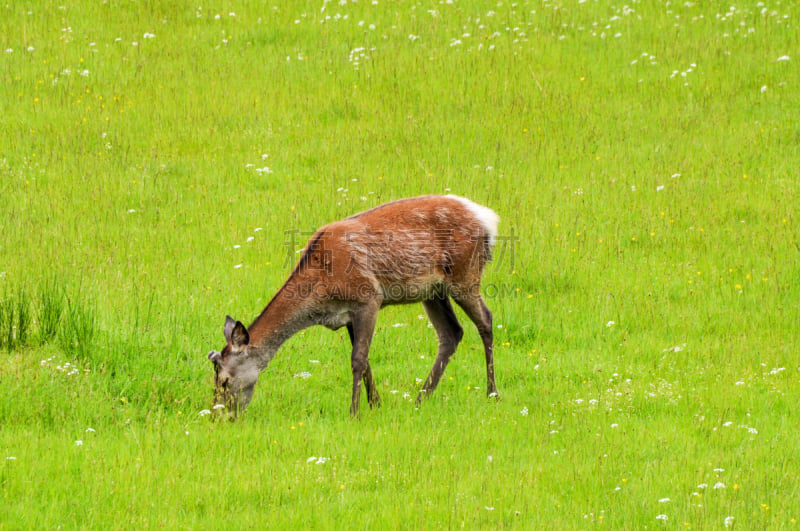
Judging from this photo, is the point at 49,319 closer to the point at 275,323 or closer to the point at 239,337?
the point at 239,337

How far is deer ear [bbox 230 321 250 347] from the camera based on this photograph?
802cm

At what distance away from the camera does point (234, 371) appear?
8055 millimetres

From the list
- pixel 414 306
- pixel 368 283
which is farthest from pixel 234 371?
pixel 414 306

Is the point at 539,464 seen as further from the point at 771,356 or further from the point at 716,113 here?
the point at 716,113

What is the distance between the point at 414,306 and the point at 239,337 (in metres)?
3.50

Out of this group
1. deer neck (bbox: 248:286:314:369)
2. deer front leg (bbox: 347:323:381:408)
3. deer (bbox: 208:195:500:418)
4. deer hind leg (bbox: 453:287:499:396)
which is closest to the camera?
deer (bbox: 208:195:500:418)

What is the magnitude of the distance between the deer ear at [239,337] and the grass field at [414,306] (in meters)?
0.65

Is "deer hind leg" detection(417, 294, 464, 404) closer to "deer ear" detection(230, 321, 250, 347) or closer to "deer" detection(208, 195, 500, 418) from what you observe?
"deer" detection(208, 195, 500, 418)

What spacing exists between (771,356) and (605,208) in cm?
399

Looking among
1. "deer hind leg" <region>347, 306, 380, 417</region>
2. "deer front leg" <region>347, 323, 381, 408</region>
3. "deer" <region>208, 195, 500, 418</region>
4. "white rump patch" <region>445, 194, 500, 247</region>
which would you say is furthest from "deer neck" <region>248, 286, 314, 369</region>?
"white rump patch" <region>445, 194, 500, 247</region>

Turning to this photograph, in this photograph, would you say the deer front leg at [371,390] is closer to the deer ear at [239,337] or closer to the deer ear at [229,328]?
the deer ear at [239,337]

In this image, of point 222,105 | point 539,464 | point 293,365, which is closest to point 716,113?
point 222,105

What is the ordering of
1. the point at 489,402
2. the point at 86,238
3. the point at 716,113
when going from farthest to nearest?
the point at 716,113
the point at 86,238
the point at 489,402

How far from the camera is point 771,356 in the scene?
9.09m
